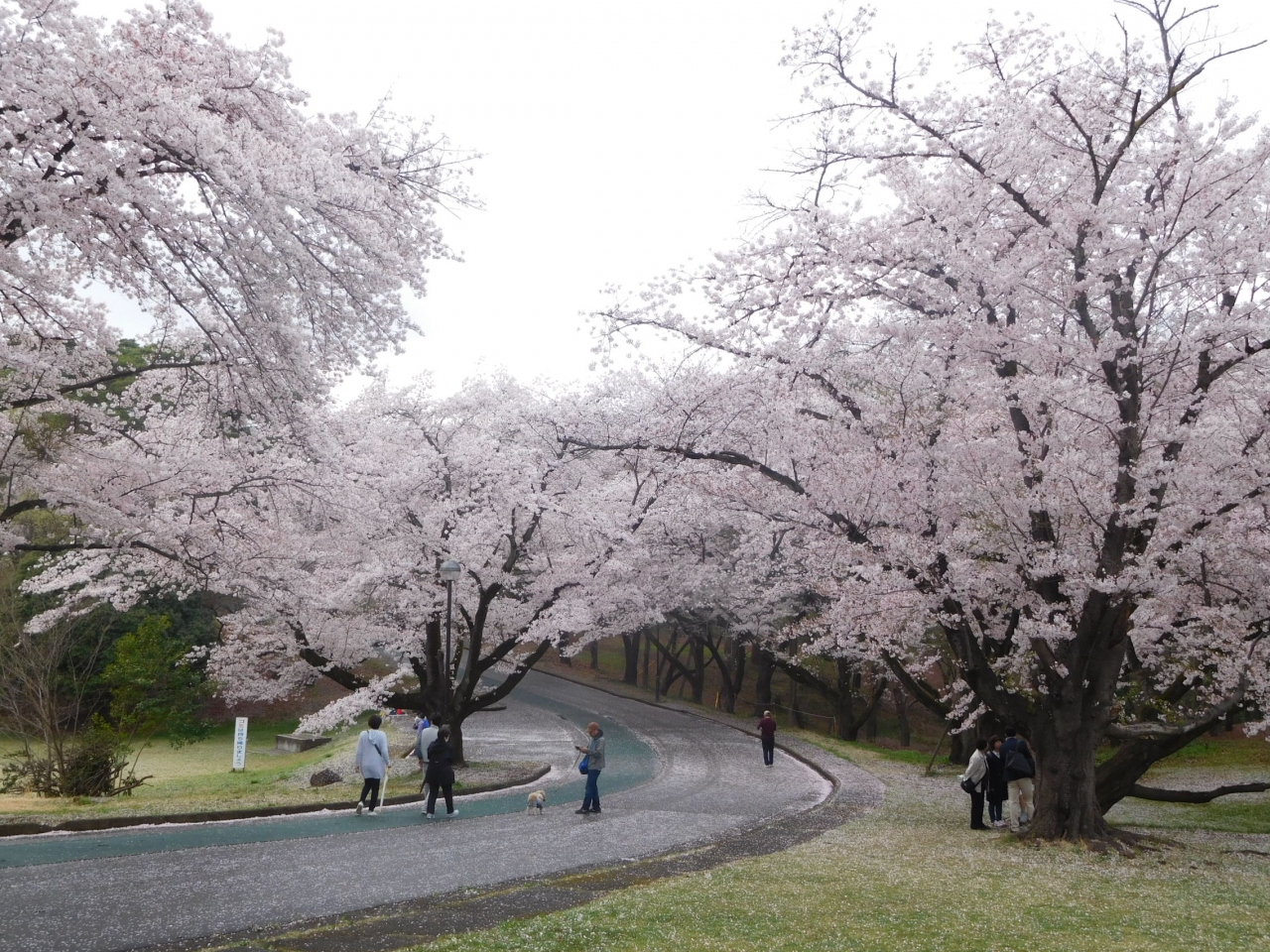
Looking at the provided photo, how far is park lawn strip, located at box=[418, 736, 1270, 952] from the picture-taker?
685cm

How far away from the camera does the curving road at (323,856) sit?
298 inches

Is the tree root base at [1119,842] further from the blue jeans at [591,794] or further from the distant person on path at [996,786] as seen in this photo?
the blue jeans at [591,794]

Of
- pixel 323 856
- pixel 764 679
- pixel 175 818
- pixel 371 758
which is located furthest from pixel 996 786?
pixel 764 679

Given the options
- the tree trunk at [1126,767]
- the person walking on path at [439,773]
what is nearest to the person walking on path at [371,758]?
the person walking on path at [439,773]

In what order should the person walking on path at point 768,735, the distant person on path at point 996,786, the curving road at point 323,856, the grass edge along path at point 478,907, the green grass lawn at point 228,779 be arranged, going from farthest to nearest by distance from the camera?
the person walking on path at point 768,735, the distant person on path at point 996,786, the green grass lawn at point 228,779, the curving road at point 323,856, the grass edge along path at point 478,907

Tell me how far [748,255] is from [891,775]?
15309mm

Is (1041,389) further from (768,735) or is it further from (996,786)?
(768,735)

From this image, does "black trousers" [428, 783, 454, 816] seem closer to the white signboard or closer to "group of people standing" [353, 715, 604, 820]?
"group of people standing" [353, 715, 604, 820]

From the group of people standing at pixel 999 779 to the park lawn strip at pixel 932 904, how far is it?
6.07 feet

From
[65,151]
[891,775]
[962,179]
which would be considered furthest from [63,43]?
[891,775]

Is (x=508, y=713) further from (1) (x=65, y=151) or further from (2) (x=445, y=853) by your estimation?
(1) (x=65, y=151)

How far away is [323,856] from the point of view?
34.9 ft

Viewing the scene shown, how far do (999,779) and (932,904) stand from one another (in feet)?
30.1

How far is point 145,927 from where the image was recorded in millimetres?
7254
